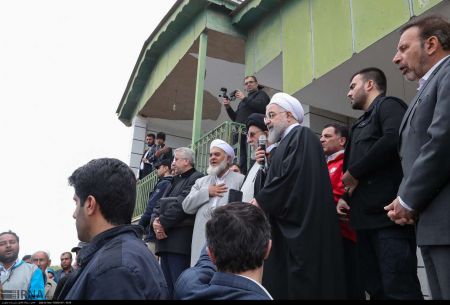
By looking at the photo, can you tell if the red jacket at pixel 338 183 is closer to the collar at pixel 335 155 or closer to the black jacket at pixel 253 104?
the collar at pixel 335 155

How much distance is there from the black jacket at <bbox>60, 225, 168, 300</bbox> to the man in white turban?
2.32m

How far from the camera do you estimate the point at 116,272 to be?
1.59 m

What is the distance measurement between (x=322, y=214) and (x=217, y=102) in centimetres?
844

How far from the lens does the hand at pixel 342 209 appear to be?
3076 millimetres

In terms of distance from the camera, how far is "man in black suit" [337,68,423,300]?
261 centimetres

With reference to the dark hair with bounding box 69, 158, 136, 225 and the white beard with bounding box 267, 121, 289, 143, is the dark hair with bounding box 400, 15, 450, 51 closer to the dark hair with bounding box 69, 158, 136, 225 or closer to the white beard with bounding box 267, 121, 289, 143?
the white beard with bounding box 267, 121, 289, 143

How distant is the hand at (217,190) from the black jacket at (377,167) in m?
1.54

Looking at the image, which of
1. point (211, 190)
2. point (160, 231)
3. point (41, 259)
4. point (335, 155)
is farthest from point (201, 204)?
point (41, 259)

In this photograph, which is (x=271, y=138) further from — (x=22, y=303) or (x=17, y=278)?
(x=17, y=278)

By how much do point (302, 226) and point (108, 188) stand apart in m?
1.34

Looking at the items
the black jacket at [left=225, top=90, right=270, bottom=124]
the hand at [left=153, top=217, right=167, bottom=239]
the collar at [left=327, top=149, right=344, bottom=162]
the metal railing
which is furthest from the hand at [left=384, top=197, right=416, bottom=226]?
the metal railing

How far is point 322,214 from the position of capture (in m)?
2.81

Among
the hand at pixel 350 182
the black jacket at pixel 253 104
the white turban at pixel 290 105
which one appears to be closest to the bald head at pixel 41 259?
the black jacket at pixel 253 104

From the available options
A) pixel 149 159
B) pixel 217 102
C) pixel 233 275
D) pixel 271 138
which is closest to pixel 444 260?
pixel 233 275
